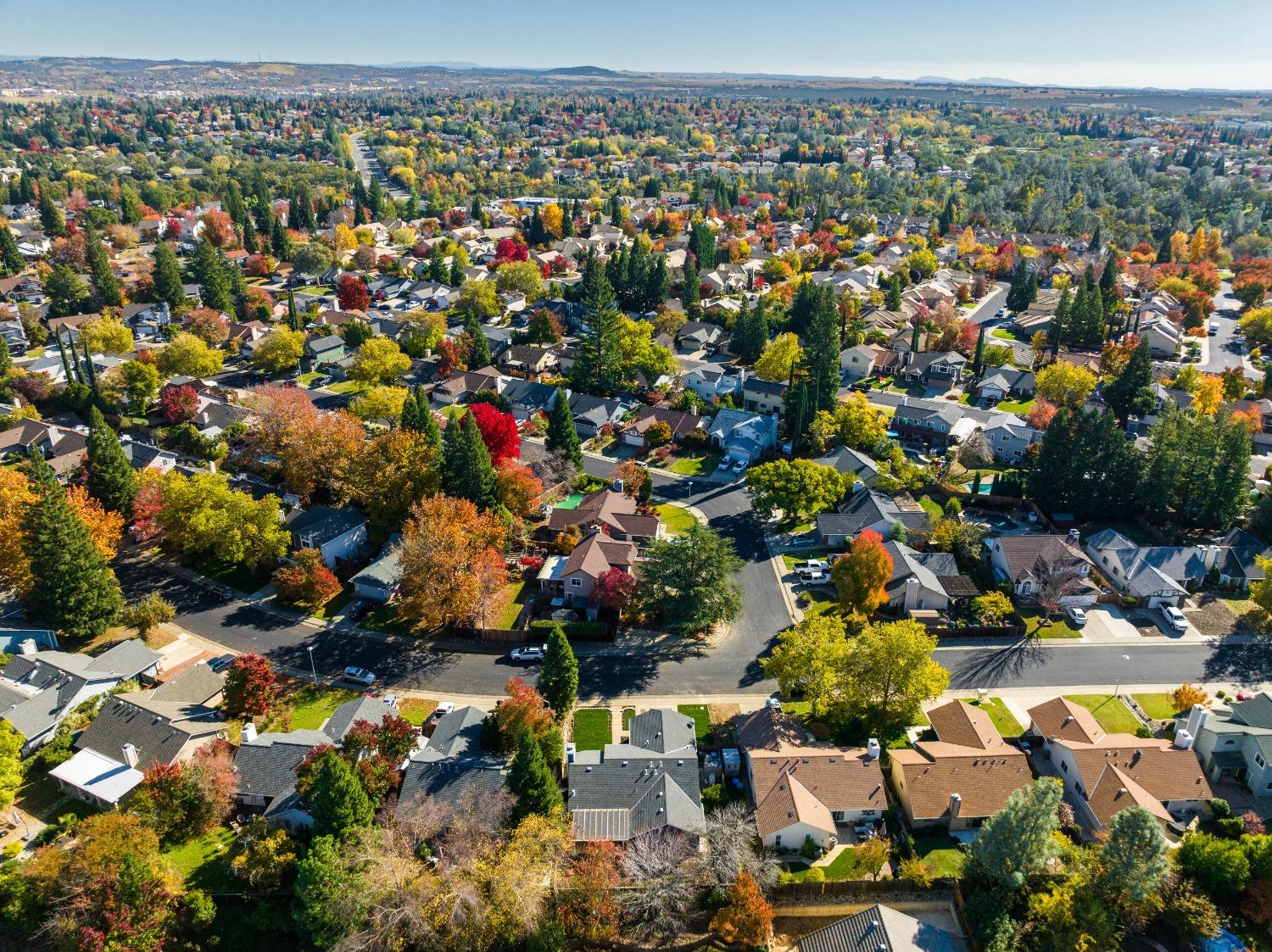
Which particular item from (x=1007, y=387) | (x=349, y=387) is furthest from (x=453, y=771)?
(x=1007, y=387)

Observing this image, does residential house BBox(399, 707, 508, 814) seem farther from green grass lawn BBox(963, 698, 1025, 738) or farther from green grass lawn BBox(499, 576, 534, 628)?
green grass lawn BBox(963, 698, 1025, 738)

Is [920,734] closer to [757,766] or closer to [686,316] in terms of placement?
[757,766]

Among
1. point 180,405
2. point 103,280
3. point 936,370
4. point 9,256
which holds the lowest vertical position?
point 180,405

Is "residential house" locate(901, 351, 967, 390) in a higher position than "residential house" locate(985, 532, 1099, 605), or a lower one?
higher

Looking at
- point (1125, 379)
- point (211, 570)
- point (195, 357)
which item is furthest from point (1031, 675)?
point (195, 357)

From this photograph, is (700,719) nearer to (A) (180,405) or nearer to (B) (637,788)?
(B) (637,788)

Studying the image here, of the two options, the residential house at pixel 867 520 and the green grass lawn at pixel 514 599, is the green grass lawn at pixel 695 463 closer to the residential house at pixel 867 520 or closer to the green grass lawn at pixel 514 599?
the residential house at pixel 867 520

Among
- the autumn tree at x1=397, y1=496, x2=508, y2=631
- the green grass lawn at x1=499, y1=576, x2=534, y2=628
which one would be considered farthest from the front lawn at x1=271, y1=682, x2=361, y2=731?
the green grass lawn at x1=499, y1=576, x2=534, y2=628
